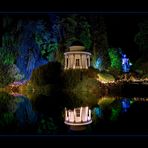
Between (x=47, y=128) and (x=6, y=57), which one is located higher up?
(x=6, y=57)

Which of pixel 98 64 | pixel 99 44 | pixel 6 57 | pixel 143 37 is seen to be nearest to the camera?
pixel 6 57

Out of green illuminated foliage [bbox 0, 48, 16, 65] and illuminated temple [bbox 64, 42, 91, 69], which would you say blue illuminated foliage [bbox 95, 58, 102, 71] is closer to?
illuminated temple [bbox 64, 42, 91, 69]

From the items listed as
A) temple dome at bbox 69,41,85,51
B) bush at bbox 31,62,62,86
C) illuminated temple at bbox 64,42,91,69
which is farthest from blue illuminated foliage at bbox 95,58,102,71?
bush at bbox 31,62,62,86

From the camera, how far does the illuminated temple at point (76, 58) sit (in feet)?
39.0

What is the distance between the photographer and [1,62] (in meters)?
12.2

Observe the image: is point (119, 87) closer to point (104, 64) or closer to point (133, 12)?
point (104, 64)

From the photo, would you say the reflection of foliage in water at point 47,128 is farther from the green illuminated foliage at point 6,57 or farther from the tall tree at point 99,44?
the tall tree at point 99,44

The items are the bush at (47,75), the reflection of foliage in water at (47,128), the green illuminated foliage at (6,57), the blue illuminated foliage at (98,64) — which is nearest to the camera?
the reflection of foliage in water at (47,128)

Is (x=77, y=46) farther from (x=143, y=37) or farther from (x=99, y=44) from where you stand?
(x=143, y=37)

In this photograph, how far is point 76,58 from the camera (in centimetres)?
1203

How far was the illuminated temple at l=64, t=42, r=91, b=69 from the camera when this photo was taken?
11.9m

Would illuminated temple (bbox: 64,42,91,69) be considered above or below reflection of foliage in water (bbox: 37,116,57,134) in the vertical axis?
above

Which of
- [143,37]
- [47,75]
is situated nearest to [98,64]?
[143,37]

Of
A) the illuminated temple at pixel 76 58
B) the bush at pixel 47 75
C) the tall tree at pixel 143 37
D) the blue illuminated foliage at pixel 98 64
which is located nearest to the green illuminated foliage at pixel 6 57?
the bush at pixel 47 75
